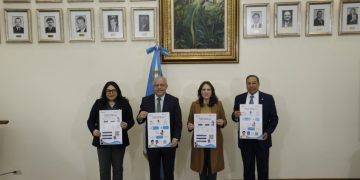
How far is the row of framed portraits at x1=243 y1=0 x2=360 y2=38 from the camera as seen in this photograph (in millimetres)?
3814

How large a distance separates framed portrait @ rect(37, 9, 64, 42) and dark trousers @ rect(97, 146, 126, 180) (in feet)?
5.71

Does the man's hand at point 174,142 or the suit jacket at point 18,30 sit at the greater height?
the suit jacket at point 18,30

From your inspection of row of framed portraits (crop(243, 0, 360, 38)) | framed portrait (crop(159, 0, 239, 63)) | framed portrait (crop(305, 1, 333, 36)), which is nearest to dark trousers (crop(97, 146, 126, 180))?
framed portrait (crop(159, 0, 239, 63))

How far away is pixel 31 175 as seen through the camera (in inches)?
163

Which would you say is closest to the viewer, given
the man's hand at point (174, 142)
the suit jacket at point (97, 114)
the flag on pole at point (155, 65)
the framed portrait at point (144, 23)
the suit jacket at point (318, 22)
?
the man's hand at point (174, 142)

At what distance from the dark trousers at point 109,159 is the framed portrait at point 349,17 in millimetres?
3279

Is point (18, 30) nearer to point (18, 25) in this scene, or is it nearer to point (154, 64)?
point (18, 25)

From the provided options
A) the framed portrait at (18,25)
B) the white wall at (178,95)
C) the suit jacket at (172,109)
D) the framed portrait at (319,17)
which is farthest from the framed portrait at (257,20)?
the framed portrait at (18,25)

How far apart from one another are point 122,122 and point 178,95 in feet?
3.37

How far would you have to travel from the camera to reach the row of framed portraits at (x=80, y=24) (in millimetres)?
3957

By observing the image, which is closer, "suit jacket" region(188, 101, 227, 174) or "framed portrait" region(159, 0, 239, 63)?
"suit jacket" region(188, 101, 227, 174)

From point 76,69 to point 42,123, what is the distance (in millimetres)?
931

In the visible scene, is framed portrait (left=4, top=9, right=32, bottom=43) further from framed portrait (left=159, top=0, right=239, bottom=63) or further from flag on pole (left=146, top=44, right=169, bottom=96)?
framed portrait (left=159, top=0, right=239, bottom=63)

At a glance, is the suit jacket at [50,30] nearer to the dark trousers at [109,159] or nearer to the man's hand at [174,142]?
the dark trousers at [109,159]
